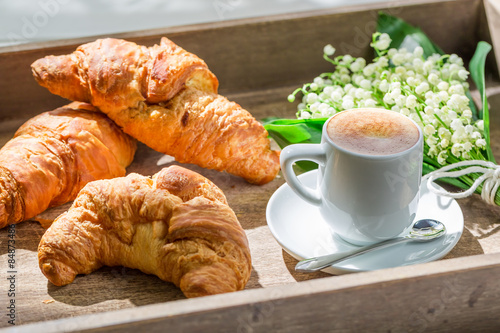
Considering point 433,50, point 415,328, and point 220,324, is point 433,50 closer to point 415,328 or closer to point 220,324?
point 415,328

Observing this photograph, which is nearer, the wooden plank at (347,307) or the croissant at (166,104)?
the wooden plank at (347,307)

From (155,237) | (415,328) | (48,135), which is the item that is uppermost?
(48,135)

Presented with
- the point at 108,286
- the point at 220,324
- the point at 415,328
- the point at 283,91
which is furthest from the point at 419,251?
the point at 283,91

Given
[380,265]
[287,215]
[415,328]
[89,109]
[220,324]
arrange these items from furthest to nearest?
[89,109] < [287,215] < [380,265] < [415,328] < [220,324]

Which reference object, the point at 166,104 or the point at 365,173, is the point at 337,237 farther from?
the point at 166,104

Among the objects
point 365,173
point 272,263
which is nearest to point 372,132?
point 365,173

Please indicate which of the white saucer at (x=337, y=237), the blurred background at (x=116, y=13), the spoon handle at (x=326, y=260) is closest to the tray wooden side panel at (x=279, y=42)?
the blurred background at (x=116, y=13)

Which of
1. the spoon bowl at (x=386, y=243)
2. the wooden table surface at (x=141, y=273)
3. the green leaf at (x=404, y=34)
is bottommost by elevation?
the wooden table surface at (x=141, y=273)

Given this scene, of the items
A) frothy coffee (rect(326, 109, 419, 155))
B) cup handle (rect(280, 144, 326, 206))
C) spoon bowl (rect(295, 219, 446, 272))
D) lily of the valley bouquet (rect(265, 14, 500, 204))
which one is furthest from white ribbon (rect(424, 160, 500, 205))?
cup handle (rect(280, 144, 326, 206))

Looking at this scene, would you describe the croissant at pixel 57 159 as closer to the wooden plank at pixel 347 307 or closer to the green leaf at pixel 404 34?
the wooden plank at pixel 347 307
